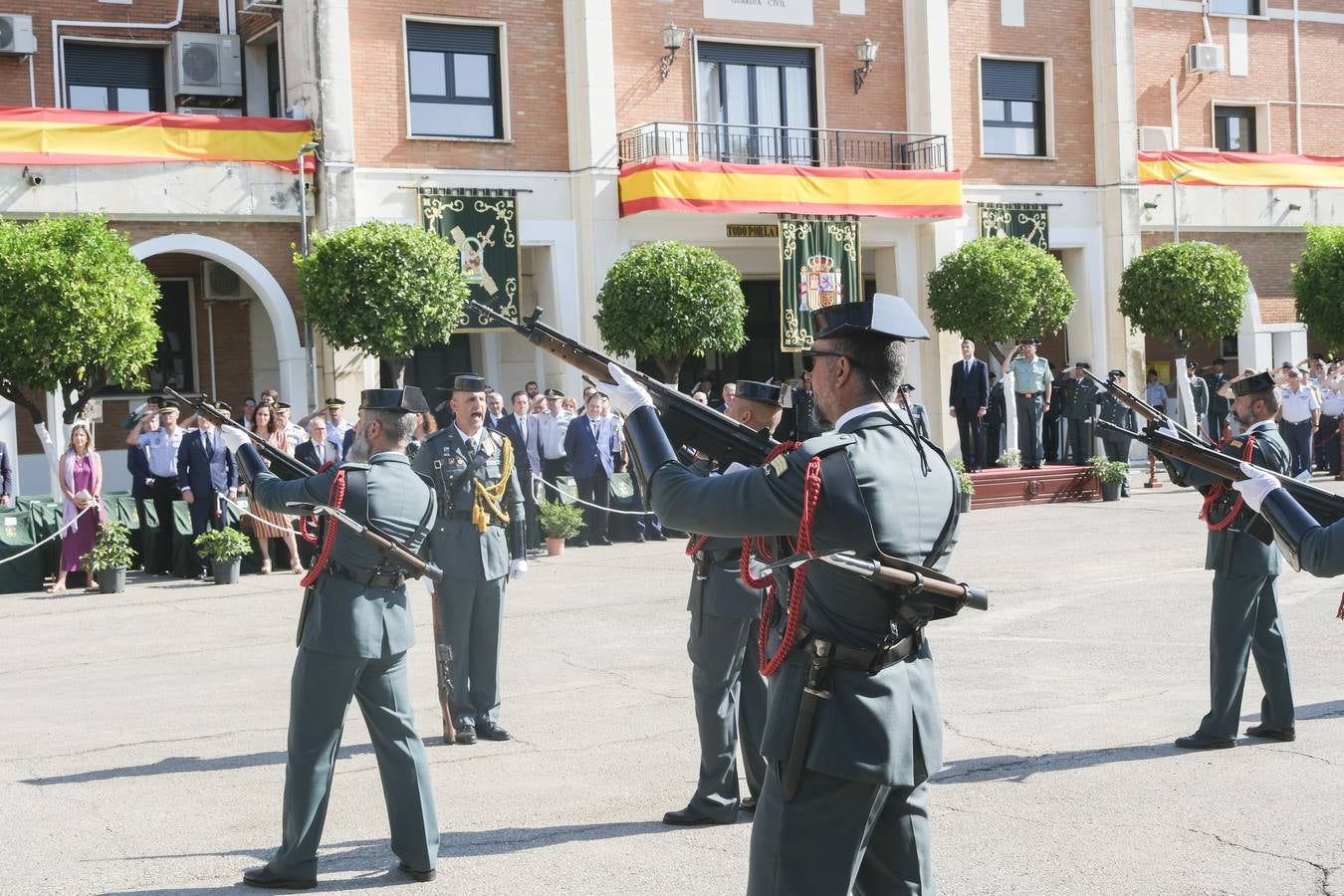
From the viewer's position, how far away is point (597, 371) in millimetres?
5652

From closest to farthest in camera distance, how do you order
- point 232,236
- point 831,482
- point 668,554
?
point 831,482 < point 668,554 < point 232,236

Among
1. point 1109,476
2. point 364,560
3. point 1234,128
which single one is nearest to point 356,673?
point 364,560

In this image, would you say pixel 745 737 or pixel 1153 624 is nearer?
pixel 745 737

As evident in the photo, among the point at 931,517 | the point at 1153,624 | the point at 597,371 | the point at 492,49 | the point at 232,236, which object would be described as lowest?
the point at 1153,624

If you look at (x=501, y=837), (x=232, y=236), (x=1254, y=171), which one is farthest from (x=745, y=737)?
(x=1254, y=171)

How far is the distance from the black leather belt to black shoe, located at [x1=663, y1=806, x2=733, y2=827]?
1632 mm

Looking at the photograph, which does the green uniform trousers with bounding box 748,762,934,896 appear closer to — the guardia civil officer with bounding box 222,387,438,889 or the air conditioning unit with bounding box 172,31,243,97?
the guardia civil officer with bounding box 222,387,438,889

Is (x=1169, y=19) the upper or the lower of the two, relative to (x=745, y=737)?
upper

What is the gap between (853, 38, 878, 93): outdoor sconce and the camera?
2914cm

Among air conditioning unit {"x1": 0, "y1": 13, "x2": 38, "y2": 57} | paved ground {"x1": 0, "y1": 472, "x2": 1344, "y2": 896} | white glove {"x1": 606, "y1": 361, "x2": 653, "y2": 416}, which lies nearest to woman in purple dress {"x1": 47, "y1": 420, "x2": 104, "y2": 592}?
paved ground {"x1": 0, "y1": 472, "x2": 1344, "y2": 896}

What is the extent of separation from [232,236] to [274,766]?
1730 cm

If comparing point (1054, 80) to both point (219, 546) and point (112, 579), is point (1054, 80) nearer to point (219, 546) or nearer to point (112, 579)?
point (219, 546)

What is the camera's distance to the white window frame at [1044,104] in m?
30.5

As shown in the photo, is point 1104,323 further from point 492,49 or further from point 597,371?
point 597,371
